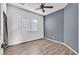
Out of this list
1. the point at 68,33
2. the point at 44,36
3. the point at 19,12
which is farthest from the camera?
the point at 68,33

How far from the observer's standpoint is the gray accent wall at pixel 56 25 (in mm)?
1979

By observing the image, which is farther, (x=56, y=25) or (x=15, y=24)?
(x=56, y=25)

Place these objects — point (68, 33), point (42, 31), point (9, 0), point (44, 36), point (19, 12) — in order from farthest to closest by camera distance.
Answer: point (68, 33) → point (44, 36) → point (42, 31) → point (19, 12) → point (9, 0)

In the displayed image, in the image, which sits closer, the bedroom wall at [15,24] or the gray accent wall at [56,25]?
the bedroom wall at [15,24]

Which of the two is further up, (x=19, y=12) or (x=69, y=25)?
(x=19, y=12)

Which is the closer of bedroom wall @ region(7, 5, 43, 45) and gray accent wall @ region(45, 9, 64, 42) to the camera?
bedroom wall @ region(7, 5, 43, 45)

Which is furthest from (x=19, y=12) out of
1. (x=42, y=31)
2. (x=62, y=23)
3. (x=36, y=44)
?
(x=62, y=23)

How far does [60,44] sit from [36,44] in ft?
2.25

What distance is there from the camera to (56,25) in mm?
2150

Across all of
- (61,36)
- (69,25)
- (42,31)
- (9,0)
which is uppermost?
(9,0)

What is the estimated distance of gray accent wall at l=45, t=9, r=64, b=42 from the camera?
77.9 inches
